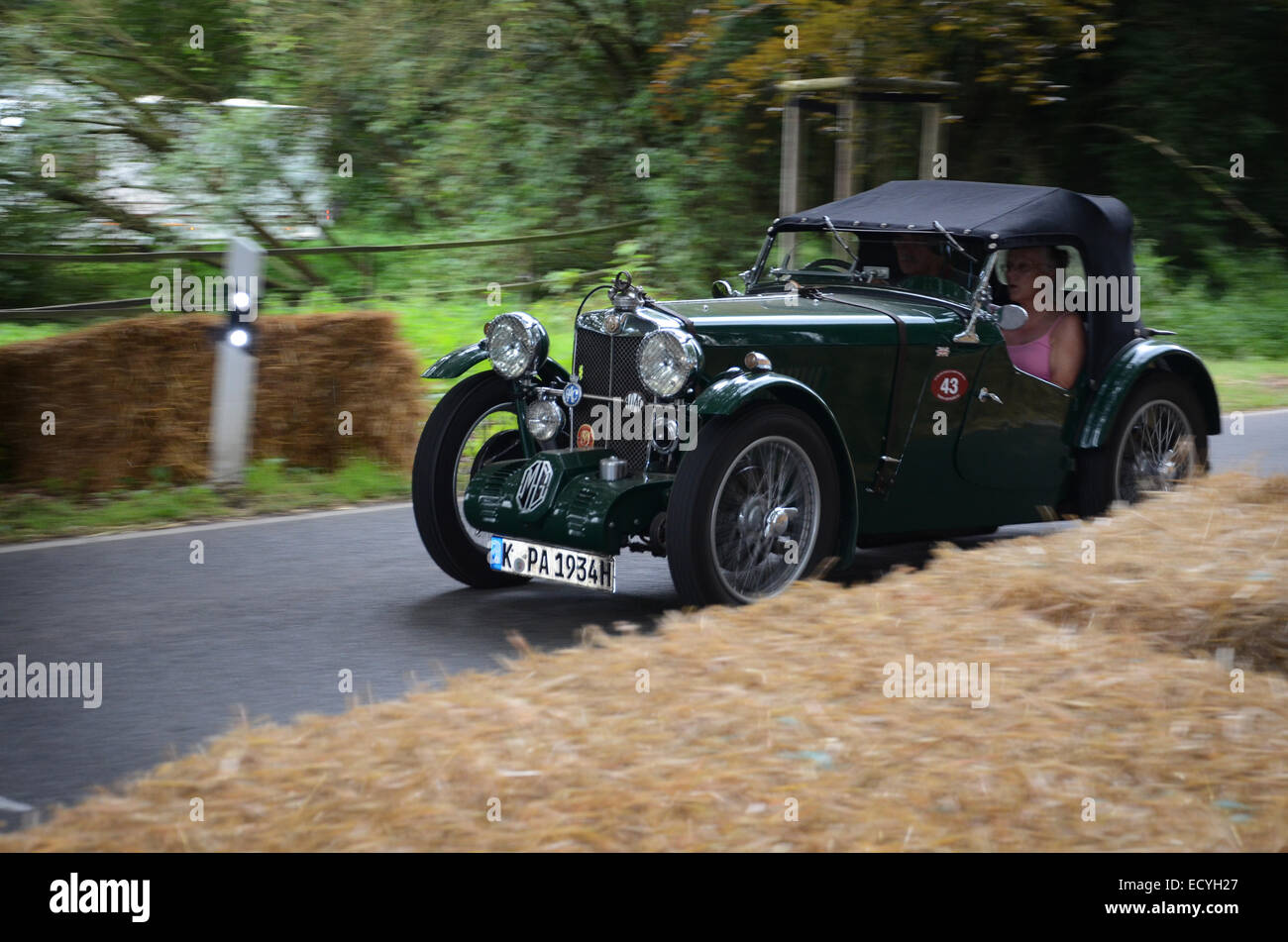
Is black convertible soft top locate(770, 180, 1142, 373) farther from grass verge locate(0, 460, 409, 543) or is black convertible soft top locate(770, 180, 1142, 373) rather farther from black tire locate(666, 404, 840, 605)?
grass verge locate(0, 460, 409, 543)

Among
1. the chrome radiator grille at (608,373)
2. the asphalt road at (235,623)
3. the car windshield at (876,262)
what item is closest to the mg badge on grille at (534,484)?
the chrome radiator grille at (608,373)

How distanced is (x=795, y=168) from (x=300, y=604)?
7989 mm

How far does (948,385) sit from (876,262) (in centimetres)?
92

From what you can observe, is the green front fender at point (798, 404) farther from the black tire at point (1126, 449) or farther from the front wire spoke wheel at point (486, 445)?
the black tire at point (1126, 449)

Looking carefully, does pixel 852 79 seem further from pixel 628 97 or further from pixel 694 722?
pixel 694 722

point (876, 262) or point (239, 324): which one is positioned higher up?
point (876, 262)

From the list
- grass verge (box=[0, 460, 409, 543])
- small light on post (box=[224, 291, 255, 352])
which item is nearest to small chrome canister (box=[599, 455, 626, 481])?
grass verge (box=[0, 460, 409, 543])

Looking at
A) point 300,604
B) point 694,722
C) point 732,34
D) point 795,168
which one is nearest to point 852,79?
point 795,168

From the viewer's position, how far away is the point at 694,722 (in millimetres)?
4195

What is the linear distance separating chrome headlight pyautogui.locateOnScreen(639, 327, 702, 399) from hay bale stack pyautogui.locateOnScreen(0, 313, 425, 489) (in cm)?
379

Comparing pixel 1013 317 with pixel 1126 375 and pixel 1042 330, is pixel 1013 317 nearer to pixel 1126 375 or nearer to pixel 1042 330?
pixel 1042 330

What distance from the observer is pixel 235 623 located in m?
6.31

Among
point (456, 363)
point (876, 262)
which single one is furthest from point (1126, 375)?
point (456, 363)

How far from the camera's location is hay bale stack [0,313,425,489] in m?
8.64
